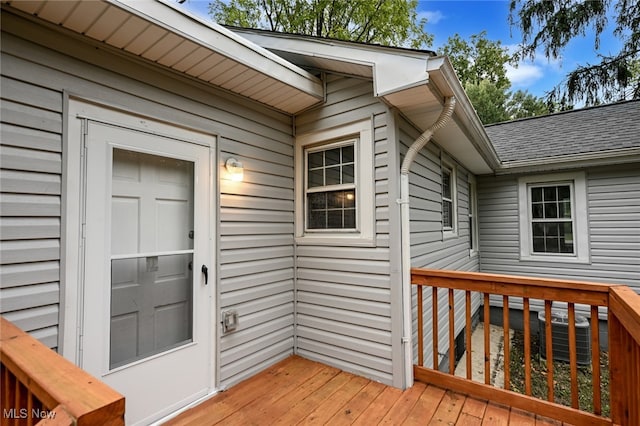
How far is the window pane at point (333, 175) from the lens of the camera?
3.10 m

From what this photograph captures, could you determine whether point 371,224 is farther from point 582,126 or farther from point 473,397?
point 582,126

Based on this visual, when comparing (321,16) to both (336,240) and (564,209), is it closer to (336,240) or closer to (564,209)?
(564,209)

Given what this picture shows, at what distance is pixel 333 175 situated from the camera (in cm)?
314

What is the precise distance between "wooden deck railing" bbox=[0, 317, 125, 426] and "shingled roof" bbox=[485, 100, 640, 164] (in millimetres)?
6610

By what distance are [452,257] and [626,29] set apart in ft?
17.9

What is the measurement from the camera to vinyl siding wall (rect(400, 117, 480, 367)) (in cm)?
319

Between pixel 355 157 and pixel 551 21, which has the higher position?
pixel 551 21

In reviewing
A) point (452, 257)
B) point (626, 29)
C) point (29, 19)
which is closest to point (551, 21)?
point (626, 29)

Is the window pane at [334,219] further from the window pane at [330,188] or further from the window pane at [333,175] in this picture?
the window pane at [333,175]

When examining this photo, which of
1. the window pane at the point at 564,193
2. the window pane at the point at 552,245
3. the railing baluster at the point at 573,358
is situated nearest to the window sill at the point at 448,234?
the railing baluster at the point at 573,358

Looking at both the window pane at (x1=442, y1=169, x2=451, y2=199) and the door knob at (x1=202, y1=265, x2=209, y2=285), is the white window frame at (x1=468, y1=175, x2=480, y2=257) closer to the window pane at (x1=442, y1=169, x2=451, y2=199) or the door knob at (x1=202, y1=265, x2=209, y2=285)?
the window pane at (x1=442, y1=169, x2=451, y2=199)

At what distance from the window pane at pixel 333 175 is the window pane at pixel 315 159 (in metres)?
0.13

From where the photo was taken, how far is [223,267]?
104 inches

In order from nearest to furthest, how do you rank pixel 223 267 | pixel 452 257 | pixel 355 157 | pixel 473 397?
pixel 473 397 < pixel 223 267 < pixel 355 157 < pixel 452 257
